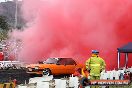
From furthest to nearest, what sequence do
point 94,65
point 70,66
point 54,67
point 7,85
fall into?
point 70,66 < point 54,67 < point 94,65 < point 7,85

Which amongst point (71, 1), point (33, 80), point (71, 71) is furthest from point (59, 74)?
point (33, 80)

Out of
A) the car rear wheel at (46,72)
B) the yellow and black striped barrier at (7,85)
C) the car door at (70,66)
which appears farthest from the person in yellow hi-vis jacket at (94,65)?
the car door at (70,66)

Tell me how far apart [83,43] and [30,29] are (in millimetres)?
5218

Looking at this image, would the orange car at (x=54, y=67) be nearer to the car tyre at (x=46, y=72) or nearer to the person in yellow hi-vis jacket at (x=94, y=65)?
the car tyre at (x=46, y=72)

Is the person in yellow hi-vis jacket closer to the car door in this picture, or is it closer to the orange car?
the orange car

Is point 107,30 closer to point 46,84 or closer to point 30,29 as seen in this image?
point 30,29

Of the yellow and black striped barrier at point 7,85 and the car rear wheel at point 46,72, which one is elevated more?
the yellow and black striped barrier at point 7,85

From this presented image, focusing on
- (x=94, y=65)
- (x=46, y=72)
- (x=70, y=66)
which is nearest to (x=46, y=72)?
(x=46, y=72)

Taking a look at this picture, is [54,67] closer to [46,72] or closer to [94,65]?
[46,72]

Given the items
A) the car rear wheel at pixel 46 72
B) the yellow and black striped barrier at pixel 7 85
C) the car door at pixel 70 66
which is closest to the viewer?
the yellow and black striped barrier at pixel 7 85

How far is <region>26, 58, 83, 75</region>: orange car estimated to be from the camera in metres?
27.9

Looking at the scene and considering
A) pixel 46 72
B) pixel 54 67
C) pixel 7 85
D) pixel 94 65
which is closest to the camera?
pixel 7 85

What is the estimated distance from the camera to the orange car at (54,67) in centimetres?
2788

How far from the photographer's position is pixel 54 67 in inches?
1126
